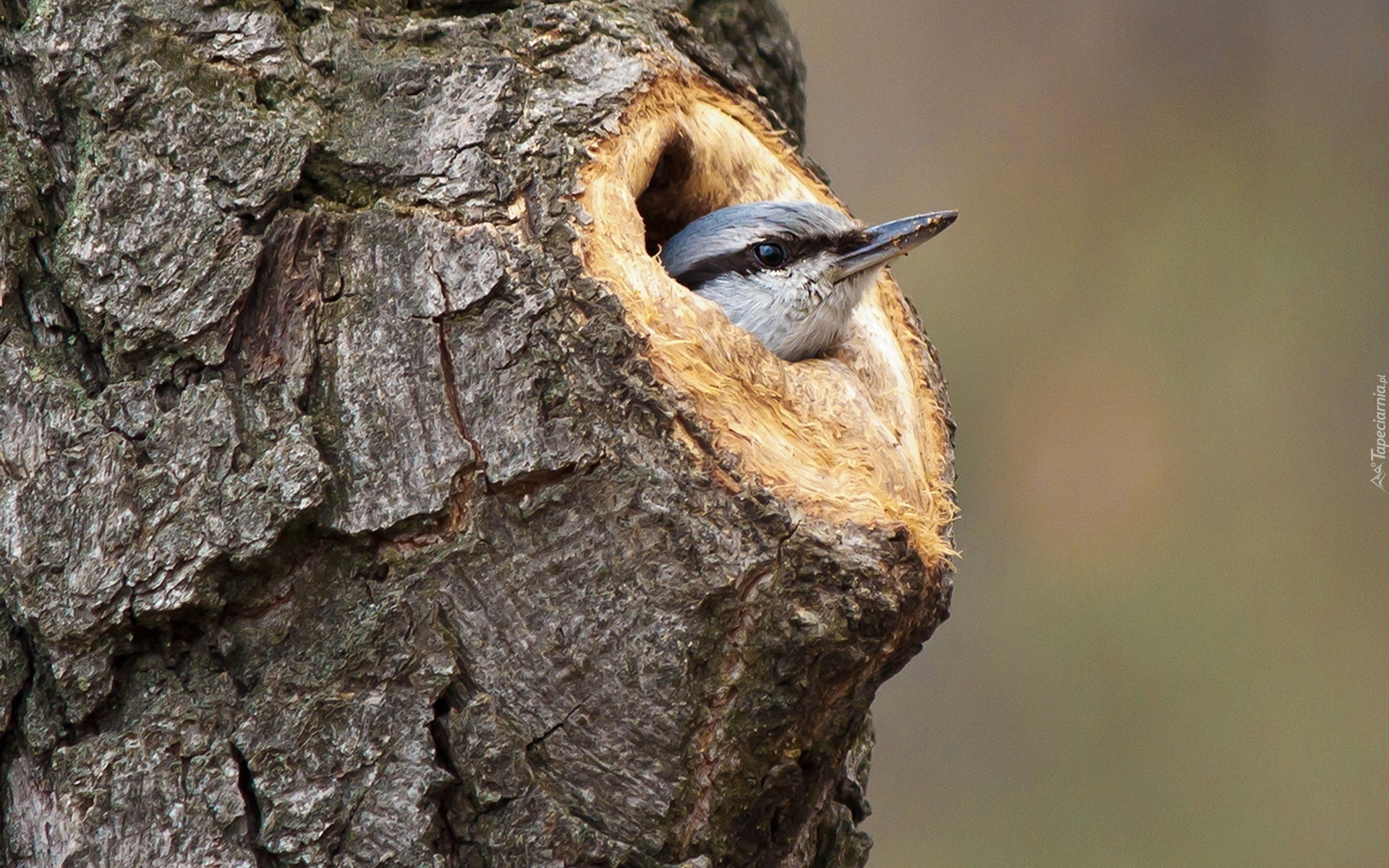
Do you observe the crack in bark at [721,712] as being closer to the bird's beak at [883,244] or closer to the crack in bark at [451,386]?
the crack in bark at [451,386]

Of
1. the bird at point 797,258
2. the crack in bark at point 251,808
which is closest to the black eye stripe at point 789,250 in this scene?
the bird at point 797,258

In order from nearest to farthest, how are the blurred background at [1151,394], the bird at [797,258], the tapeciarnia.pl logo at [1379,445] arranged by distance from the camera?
the bird at [797,258]
the tapeciarnia.pl logo at [1379,445]
the blurred background at [1151,394]

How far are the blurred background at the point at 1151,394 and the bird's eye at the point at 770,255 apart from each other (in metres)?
1.32

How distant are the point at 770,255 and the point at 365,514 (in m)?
0.94

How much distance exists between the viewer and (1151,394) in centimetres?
317

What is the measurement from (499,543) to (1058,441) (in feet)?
6.96

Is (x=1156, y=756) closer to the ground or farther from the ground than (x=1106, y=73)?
closer to the ground

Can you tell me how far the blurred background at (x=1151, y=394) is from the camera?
306 centimetres

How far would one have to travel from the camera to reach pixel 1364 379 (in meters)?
2.94

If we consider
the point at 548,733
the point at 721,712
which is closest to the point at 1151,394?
the point at 721,712

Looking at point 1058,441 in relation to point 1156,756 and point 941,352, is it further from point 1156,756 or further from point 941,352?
point 1156,756

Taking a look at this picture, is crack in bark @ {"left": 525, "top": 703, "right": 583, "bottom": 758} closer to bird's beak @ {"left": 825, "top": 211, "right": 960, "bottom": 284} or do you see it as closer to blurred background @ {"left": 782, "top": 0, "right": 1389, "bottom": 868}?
bird's beak @ {"left": 825, "top": 211, "right": 960, "bottom": 284}

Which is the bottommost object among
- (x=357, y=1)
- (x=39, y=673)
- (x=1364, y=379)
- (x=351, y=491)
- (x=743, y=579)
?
(x=39, y=673)

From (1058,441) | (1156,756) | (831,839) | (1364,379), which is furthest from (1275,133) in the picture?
(831,839)
